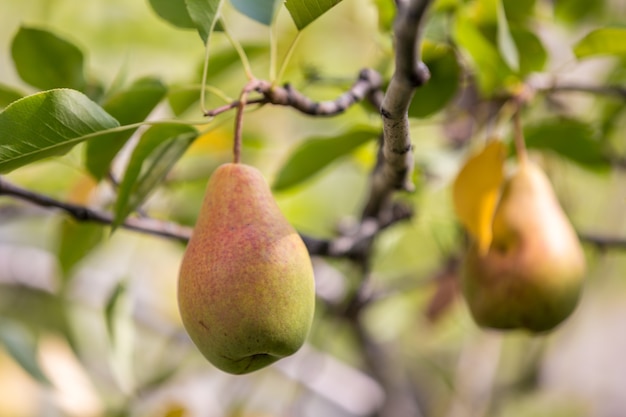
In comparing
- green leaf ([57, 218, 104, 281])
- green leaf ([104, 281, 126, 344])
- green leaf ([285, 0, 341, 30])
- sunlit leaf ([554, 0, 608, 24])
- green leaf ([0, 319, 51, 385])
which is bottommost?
green leaf ([0, 319, 51, 385])

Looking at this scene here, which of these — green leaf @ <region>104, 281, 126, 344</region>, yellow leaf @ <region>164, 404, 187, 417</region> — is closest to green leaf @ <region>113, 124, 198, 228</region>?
green leaf @ <region>104, 281, 126, 344</region>

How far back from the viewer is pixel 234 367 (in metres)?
0.61

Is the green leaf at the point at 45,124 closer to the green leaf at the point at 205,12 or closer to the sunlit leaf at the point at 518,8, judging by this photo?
the green leaf at the point at 205,12

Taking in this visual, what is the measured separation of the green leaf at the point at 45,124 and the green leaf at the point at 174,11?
0.17 meters

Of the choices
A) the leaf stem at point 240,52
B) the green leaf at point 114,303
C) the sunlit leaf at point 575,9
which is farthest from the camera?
the sunlit leaf at point 575,9

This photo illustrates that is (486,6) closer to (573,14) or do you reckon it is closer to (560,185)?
(573,14)

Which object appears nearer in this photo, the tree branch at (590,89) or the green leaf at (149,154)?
the green leaf at (149,154)

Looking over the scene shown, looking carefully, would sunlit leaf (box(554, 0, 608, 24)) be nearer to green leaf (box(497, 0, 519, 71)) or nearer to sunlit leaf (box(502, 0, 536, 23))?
sunlit leaf (box(502, 0, 536, 23))

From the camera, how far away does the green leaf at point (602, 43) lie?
0.82 m

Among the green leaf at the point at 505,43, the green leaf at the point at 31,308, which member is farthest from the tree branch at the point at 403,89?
the green leaf at the point at 31,308

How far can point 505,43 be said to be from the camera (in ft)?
2.63

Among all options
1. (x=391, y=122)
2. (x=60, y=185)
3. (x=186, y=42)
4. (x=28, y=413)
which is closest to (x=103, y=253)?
(x=28, y=413)

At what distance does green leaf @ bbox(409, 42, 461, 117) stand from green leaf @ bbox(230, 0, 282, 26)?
18 centimetres

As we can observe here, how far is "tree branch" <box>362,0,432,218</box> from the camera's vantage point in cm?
45
